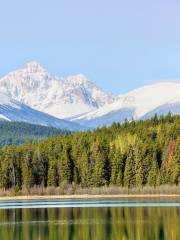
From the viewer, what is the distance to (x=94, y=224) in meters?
82.2

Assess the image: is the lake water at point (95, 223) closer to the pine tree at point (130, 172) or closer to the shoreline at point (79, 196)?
the shoreline at point (79, 196)

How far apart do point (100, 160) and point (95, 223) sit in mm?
91468

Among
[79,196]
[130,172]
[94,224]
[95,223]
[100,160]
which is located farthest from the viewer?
[100,160]

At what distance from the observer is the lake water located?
7194 centimetres

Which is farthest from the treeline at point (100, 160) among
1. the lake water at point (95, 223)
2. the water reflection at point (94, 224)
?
the water reflection at point (94, 224)

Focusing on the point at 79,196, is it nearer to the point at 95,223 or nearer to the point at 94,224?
the point at 95,223

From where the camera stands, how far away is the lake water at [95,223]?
7194 cm

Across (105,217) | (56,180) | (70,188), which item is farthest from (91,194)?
(105,217)

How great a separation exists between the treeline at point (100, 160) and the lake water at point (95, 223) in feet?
193

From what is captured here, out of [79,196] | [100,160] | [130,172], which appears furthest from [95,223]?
[100,160]

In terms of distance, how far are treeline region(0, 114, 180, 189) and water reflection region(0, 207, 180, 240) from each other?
61.5 meters

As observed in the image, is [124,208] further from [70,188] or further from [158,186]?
[70,188]

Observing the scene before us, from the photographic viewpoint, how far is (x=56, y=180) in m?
181

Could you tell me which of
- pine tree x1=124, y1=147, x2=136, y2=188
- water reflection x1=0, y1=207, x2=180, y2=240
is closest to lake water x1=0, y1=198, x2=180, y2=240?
water reflection x1=0, y1=207, x2=180, y2=240
